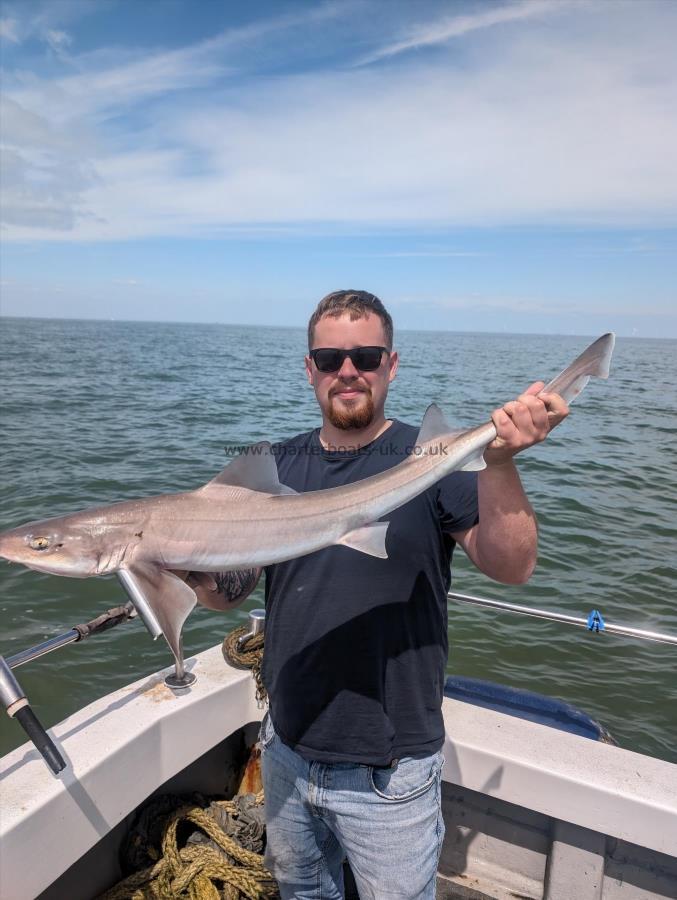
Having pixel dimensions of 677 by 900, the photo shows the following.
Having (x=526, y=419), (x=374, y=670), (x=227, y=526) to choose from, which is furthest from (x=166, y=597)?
(x=526, y=419)

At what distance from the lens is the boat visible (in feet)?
9.43

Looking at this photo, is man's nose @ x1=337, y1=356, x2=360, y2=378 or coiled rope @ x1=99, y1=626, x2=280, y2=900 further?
coiled rope @ x1=99, y1=626, x2=280, y2=900

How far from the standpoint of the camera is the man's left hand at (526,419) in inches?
96.0

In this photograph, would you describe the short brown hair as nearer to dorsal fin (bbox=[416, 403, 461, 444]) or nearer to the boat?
dorsal fin (bbox=[416, 403, 461, 444])

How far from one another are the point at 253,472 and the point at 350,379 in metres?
0.74

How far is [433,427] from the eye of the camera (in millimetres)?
2729

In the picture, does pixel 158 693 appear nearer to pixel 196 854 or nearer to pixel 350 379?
pixel 196 854

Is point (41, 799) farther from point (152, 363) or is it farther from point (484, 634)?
point (152, 363)

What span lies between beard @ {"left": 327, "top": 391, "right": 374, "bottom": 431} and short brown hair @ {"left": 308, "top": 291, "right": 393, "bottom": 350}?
39 cm

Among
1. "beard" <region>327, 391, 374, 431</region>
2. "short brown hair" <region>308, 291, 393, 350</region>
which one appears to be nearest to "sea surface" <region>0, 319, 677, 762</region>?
"beard" <region>327, 391, 374, 431</region>

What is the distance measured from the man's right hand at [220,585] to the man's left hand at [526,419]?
136 centimetres

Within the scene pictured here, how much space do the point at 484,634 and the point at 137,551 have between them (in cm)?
690

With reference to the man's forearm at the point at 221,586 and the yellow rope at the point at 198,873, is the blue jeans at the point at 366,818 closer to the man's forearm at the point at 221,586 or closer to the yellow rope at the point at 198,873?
the man's forearm at the point at 221,586

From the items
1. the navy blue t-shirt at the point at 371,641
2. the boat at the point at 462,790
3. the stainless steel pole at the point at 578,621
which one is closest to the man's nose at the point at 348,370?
the navy blue t-shirt at the point at 371,641
